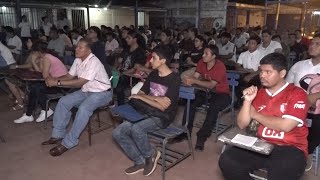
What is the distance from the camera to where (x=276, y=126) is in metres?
2.24

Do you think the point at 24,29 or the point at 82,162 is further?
the point at 24,29

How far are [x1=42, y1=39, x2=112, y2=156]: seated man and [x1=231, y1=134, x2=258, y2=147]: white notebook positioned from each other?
2070 millimetres

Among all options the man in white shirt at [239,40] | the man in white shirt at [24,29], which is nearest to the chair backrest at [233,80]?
the man in white shirt at [239,40]

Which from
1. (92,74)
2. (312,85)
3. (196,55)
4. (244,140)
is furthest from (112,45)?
(244,140)

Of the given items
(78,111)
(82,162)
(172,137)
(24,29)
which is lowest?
(82,162)

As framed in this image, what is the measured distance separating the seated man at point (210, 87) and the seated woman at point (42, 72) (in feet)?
6.47

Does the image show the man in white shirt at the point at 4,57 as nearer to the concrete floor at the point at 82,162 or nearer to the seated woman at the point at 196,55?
the concrete floor at the point at 82,162

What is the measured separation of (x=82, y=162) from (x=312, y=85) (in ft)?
8.83

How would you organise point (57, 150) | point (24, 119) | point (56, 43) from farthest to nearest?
point (56, 43)
point (24, 119)
point (57, 150)

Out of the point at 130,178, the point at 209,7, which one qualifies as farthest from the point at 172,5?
the point at 130,178

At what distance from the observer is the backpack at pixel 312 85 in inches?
117

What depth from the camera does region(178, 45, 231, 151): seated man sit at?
3.86m

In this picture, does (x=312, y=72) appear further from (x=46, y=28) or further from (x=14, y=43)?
(x=46, y=28)

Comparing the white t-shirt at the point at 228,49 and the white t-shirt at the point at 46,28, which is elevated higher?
the white t-shirt at the point at 46,28
